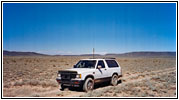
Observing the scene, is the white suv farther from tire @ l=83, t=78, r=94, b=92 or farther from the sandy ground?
the sandy ground

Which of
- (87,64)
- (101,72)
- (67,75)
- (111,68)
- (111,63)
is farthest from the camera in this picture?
(111,63)

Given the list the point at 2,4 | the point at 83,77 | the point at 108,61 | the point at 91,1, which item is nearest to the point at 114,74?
the point at 108,61

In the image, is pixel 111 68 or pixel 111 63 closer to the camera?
pixel 111 68

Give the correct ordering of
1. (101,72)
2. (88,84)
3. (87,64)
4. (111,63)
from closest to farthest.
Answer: (88,84)
(101,72)
(87,64)
(111,63)

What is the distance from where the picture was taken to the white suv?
9.58m

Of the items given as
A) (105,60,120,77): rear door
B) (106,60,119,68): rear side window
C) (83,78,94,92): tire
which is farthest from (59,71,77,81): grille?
(106,60,119,68): rear side window

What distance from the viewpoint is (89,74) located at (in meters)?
9.95

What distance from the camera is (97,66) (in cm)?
1076

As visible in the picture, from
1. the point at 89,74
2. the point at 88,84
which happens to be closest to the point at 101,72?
the point at 89,74

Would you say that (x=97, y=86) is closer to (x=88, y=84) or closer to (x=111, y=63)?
(x=111, y=63)

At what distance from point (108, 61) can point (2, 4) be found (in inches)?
268

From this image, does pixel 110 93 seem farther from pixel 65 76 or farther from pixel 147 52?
pixel 147 52

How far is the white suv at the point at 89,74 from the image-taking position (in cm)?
958

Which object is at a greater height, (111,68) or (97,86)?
(111,68)
